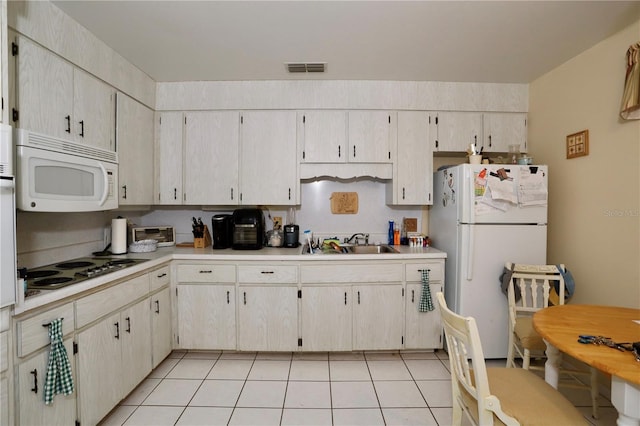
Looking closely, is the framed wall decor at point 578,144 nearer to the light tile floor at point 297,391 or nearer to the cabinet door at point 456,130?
the cabinet door at point 456,130

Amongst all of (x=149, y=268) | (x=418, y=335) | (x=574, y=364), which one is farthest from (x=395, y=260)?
(x=149, y=268)

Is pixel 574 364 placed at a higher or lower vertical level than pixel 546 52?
lower

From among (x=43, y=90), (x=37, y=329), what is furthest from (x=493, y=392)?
(x=43, y=90)

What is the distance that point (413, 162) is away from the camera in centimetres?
289

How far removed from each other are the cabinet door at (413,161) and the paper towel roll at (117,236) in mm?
2424

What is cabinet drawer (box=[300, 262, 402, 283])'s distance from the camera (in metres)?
2.58

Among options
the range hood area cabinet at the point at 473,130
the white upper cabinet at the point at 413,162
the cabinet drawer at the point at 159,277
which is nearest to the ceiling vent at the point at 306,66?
the white upper cabinet at the point at 413,162

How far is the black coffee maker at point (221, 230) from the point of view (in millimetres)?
2865

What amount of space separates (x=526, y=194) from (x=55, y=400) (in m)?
3.27

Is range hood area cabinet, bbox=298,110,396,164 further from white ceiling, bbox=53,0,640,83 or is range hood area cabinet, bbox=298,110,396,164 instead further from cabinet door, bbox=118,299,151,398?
cabinet door, bbox=118,299,151,398

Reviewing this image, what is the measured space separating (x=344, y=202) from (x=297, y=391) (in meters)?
1.79

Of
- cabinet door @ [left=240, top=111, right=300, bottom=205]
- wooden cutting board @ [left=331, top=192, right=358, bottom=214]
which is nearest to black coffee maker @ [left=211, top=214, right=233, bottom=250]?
cabinet door @ [left=240, top=111, right=300, bottom=205]

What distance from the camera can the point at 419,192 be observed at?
9.53 ft

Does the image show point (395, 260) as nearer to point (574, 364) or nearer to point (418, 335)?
point (418, 335)
